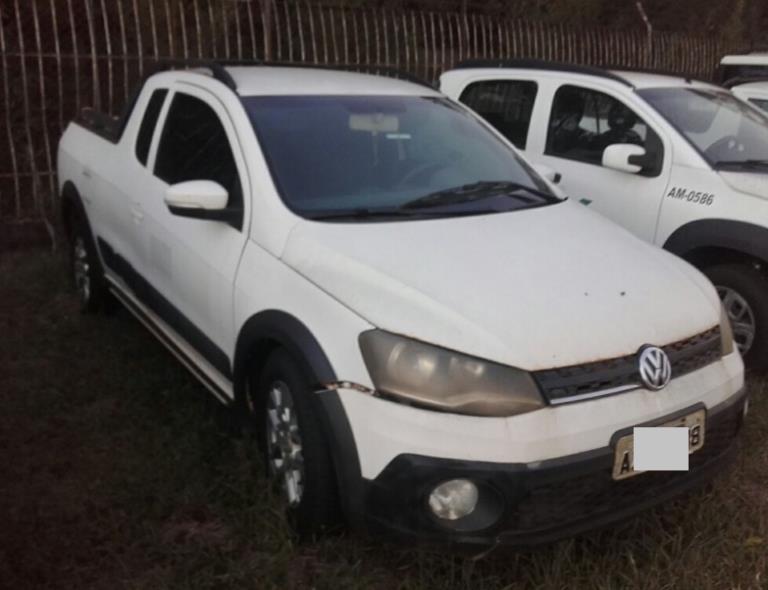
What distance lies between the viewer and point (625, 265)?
2904mm

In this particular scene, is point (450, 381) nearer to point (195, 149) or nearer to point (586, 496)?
point (586, 496)

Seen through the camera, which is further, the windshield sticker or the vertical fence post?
the vertical fence post

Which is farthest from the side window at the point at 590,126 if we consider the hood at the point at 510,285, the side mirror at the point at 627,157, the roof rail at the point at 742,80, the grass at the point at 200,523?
the roof rail at the point at 742,80

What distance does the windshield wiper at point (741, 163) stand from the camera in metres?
4.46

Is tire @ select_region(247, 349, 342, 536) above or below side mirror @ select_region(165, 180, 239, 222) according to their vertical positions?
below

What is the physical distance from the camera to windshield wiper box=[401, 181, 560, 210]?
3.29 meters

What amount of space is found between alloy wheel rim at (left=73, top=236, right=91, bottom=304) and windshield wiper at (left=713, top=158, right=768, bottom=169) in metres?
3.73

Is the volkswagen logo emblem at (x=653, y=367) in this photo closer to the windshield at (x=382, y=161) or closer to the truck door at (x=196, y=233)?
the windshield at (x=382, y=161)

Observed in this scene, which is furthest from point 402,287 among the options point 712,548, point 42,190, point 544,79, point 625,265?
point 42,190

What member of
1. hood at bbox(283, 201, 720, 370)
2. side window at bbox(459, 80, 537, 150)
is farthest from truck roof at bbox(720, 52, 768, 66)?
hood at bbox(283, 201, 720, 370)

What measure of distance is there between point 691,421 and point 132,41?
6.07m

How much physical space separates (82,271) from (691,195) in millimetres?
3700

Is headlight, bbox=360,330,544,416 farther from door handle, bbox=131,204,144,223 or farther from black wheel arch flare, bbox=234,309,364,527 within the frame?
door handle, bbox=131,204,144,223

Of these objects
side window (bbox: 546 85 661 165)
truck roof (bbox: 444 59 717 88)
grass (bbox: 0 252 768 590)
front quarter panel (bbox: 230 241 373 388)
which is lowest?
grass (bbox: 0 252 768 590)
